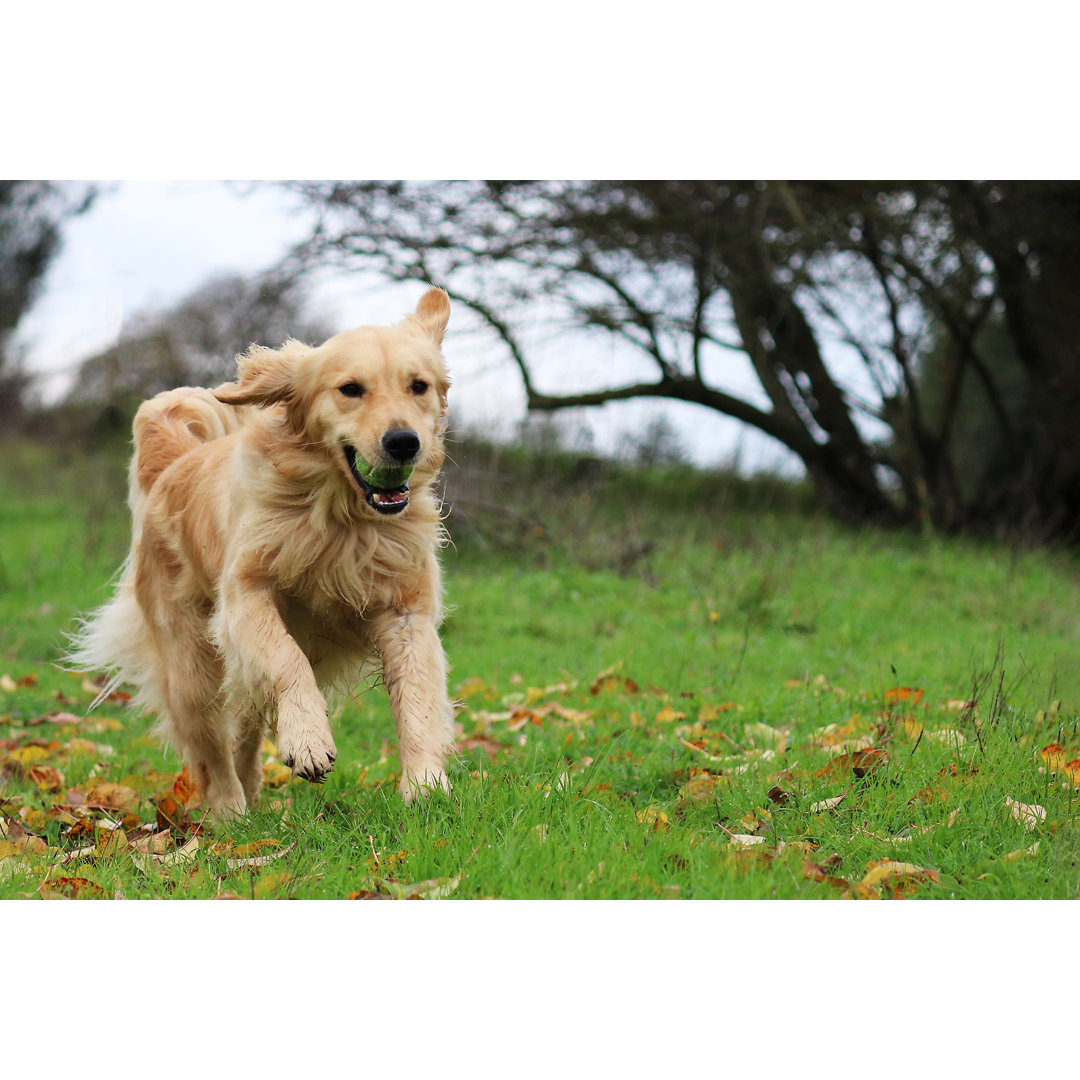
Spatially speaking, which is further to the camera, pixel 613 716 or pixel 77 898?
pixel 613 716

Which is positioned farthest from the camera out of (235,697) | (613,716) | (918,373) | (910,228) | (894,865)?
(918,373)

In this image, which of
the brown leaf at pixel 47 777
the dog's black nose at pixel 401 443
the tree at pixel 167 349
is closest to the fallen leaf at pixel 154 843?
the brown leaf at pixel 47 777

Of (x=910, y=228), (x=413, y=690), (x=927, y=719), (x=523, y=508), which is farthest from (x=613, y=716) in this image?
(x=910, y=228)

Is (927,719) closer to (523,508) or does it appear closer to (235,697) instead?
(235,697)

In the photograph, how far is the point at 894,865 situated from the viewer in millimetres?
2811

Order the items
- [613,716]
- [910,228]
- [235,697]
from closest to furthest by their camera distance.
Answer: [235,697] < [613,716] < [910,228]

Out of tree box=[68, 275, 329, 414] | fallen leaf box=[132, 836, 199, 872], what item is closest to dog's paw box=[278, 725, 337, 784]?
fallen leaf box=[132, 836, 199, 872]

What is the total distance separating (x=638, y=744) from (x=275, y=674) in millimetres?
1690

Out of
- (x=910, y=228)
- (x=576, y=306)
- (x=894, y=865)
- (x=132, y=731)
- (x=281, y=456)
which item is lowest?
(x=132, y=731)

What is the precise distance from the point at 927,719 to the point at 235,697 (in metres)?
2.82

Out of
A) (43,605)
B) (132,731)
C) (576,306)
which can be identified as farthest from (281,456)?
(576,306)

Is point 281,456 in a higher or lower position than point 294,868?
higher

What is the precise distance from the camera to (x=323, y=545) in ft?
11.7

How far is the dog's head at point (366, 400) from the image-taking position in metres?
3.31
